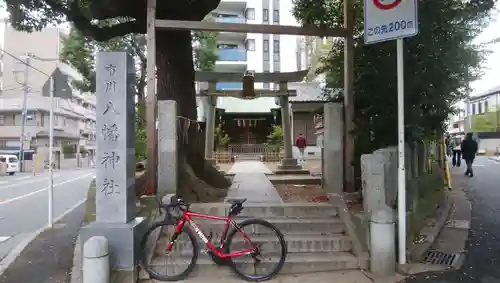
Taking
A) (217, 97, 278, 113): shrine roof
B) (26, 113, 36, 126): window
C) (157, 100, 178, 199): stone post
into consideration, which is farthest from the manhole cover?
(26, 113, 36, 126): window

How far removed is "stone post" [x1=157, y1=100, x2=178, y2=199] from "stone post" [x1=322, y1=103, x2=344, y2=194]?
10.3 feet

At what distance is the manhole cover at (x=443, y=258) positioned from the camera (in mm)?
5844

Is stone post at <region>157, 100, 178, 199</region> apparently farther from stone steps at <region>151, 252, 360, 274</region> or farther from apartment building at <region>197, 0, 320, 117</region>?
apartment building at <region>197, 0, 320, 117</region>

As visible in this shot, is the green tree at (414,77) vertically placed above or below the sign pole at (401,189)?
above

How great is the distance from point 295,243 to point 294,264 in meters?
0.47

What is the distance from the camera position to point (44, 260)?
657 cm

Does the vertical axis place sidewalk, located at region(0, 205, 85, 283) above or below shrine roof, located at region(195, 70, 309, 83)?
below

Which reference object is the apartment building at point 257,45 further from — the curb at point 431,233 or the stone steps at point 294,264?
the stone steps at point 294,264

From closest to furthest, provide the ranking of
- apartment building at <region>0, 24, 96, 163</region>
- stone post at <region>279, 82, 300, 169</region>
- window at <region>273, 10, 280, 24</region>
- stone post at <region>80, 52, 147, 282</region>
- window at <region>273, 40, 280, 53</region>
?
stone post at <region>80, 52, 147, 282</region>
stone post at <region>279, 82, 300, 169</region>
apartment building at <region>0, 24, 96, 163</region>
window at <region>273, 40, 280, 53</region>
window at <region>273, 10, 280, 24</region>

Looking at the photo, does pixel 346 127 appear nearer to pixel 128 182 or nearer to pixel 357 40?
pixel 357 40

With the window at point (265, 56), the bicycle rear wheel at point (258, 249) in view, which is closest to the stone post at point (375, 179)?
the bicycle rear wheel at point (258, 249)

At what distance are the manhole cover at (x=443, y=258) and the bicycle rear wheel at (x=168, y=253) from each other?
360 centimetres

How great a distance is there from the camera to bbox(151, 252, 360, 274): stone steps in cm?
550

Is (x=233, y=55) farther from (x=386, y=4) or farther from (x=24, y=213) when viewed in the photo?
(x=386, y=4)
